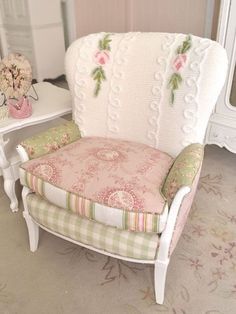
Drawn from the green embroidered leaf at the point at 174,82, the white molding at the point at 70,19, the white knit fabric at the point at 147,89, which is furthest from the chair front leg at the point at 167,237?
A: the white molding at the point at 70,19

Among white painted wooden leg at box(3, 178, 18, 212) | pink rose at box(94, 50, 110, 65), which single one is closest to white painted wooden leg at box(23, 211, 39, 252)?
white painted wooden leg at box(3, 178, 18, 212)

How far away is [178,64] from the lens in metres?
1.26

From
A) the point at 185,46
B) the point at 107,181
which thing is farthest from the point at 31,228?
the point at 185,46

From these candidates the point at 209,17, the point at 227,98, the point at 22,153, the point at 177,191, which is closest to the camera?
the point at 177,191

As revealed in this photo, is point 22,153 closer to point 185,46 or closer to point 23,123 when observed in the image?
point 23,123

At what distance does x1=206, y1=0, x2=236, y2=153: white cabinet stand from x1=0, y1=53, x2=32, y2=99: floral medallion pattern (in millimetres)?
1031

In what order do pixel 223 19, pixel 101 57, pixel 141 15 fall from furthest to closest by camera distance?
pixel 141 15 → pixel 223 19 → pixel 101 57

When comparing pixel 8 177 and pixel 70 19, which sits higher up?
pixel 70 19

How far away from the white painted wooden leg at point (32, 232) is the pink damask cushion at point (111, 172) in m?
0.26

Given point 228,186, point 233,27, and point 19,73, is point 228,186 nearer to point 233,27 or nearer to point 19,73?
point 233,27

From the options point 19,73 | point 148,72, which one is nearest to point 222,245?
point 148,72

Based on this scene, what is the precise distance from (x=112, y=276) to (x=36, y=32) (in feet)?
8.81

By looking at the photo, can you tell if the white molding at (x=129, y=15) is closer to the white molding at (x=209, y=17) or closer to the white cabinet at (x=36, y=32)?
the white molding at (x=209, y=17)

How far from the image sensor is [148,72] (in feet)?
4.36
